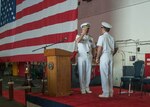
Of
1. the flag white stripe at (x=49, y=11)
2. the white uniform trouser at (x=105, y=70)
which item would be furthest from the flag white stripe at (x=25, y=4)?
the white uniform trouser at (x=105, y=70)

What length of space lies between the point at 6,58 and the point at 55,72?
5815 millimetres

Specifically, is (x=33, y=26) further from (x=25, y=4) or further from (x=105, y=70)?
(x=105, y=70)

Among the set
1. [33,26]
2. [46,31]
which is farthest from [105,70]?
[33,26]

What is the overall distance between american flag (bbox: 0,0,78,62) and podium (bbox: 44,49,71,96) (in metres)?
1.49

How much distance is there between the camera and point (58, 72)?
4.49 metres

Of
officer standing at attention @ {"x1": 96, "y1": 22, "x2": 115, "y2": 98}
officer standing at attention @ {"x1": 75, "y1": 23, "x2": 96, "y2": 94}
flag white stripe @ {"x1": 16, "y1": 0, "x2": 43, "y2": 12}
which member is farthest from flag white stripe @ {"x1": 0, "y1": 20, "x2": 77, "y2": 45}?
officer standing at attention @ {"x1": 96, "y1": 22, "x2": 115, "y2": 98}

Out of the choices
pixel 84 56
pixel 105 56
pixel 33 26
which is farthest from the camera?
pixel 33 26

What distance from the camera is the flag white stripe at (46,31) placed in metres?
6.26

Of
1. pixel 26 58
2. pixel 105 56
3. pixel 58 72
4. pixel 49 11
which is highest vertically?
pixel 49 11

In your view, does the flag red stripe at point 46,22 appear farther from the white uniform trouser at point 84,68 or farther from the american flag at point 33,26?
the white uniform trouser at point 84,68

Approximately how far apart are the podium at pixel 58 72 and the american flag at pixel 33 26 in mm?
1494

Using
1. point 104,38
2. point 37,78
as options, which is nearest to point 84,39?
point 104,38

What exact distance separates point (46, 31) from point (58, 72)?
300 centimetres

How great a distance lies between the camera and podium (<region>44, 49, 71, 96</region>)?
447 centimetres
